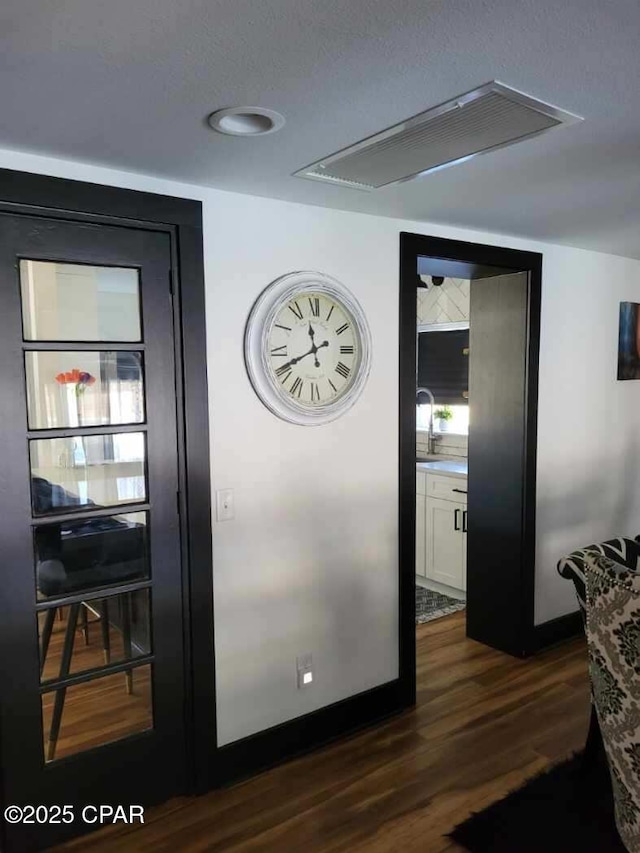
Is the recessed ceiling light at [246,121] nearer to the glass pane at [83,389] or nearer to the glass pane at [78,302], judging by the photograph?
the glass pane at [78,302]

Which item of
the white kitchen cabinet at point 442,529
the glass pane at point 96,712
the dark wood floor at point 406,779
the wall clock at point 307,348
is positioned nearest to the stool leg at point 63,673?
the glass pane at point 96,712

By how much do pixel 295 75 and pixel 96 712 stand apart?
2.12 m

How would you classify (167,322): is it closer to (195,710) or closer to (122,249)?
(122,249)

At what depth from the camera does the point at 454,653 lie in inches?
144

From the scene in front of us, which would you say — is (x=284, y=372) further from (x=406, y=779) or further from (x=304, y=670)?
(x=406, y=779)

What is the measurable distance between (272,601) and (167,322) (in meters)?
1.20

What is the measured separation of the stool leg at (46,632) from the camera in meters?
2.10

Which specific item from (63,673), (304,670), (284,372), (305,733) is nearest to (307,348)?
(284,372)

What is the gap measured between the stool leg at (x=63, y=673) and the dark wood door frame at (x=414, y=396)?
58.4 inches

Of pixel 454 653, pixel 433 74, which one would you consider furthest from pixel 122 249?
pixel 454 653

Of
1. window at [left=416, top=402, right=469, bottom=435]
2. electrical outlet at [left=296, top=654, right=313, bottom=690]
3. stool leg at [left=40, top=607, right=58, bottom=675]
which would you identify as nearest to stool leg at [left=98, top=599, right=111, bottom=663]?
stool leg at [left=40, top=607, right=58, bottom=675]

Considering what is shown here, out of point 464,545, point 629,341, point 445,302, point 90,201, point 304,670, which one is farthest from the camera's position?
point 445,302

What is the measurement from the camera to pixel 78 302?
6.95 ft

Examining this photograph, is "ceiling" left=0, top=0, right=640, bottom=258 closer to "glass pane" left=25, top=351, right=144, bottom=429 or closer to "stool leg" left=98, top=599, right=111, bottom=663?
"glass pane" left=25, top=351, right=144, bottom=429
